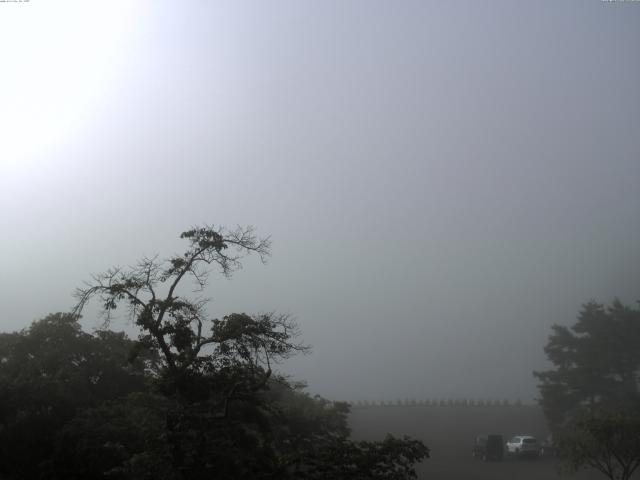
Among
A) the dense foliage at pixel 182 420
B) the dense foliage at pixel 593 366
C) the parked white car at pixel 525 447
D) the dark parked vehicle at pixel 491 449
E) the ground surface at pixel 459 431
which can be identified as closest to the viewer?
the dense foliage at pixel 182 420

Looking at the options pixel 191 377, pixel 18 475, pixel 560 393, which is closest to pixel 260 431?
pixel 191 377

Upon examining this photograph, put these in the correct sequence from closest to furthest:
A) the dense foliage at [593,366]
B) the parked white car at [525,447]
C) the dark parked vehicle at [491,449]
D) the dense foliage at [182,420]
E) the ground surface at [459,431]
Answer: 1. the dense foliage at [182,420]
2. the ground surface at [459,431]
3. the dark parked vehicle at [491,449]
4. the parked white car at [525,447]
5. the dense foliage at [593,366]

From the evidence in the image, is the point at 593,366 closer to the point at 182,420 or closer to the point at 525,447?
the point at 525,447

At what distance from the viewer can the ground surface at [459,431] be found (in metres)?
39.8

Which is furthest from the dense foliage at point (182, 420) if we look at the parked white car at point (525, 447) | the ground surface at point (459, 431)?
the parked white car at point (525, 447)

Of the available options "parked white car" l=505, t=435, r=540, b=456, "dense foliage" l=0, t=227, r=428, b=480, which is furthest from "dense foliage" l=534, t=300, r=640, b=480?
"dense foliage" l=0, t=227, r=428, b=480

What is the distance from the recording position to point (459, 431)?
6003 cm

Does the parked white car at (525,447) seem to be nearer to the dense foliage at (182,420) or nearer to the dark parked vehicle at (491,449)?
the dark parked vehicle at (491,449)

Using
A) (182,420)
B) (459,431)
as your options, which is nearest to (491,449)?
(459,431)

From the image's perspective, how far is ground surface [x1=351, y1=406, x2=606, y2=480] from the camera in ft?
131

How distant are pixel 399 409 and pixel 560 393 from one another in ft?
79.0

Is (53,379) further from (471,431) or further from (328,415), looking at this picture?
(471,431)

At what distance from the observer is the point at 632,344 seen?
55594 mm

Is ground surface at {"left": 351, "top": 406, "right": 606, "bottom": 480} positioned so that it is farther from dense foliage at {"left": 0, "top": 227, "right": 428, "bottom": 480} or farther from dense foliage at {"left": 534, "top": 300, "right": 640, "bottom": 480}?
dense foliage at {"left": 0, "top": 227, "right": 428, "bottom": 480}
